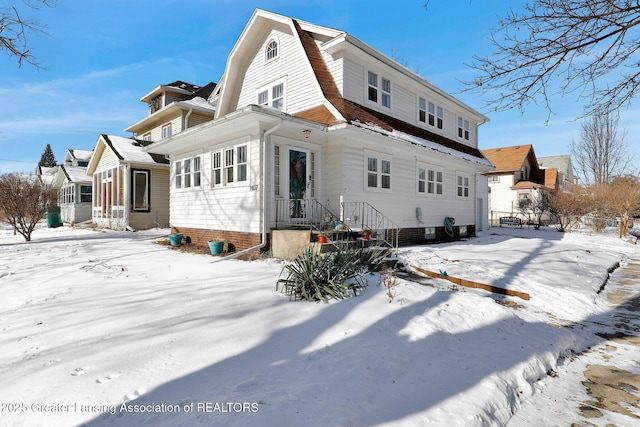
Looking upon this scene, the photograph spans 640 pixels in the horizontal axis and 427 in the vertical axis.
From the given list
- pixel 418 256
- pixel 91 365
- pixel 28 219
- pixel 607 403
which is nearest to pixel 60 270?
pixel 91 365

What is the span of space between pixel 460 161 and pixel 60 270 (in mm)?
15078

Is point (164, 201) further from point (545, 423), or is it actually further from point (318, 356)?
point (545, 423)

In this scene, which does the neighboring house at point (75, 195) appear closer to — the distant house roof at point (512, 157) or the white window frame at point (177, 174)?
the white window frame at point (177, 174)

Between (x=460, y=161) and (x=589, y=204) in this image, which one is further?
(x=589, y=204)

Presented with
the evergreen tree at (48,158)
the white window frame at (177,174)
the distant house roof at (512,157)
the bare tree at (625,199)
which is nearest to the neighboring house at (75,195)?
the white window frame at (177,174)

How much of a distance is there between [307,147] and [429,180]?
676 cm

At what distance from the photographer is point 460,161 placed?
49.9 ft

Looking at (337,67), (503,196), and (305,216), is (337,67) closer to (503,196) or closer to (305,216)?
(305,216)

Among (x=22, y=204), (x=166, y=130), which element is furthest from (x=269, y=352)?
(x=166, y=130)

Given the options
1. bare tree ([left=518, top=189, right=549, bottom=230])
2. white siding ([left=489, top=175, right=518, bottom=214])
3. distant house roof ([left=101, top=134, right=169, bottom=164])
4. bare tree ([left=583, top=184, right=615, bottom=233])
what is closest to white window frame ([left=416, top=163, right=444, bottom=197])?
bare tree ([left=583, top=184, right=615, bottom=233])

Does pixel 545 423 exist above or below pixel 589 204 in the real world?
below

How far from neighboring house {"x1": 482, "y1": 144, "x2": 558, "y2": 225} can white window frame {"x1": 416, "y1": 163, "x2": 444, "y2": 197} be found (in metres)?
18.1

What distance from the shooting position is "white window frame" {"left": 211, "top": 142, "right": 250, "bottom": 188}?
Result: 9930mm

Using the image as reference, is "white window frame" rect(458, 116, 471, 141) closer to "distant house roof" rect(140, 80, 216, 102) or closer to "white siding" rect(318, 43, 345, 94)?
"white siding" rect(318, 43, 345, 94)
